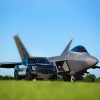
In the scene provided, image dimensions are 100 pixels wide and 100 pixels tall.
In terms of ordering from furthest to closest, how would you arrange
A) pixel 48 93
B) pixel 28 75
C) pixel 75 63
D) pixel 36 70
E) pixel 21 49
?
pixel 21 49 < pixel 75 63 < pixel 28 75 < pixel 36 70 < pixel 48 93

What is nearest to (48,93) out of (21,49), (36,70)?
(36,70)

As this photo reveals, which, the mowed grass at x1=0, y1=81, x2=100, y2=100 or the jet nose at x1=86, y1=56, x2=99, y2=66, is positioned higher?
the jet nose at x1=86, y1=56, x2=99, y2=66

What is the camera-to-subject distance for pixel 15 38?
131 ft

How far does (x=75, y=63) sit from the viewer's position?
88.4 ft

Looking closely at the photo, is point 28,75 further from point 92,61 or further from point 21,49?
point 21,49

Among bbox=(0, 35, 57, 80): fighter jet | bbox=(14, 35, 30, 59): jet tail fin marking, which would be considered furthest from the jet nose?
bbox=(14, 35, 30, 59): jet tail fin marking

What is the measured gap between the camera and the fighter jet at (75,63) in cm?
2529

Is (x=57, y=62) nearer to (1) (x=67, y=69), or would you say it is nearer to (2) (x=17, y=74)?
(1) (x=67, y=69)

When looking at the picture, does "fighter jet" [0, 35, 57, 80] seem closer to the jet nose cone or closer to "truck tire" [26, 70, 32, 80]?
"truck tire" [26, 70, 32, 80]

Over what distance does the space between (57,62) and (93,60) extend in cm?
487

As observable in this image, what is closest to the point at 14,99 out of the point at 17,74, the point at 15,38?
the point at 17,74

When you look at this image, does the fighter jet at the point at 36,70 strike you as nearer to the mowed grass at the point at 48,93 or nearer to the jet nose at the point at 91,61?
the jet nose at the point at 91,61

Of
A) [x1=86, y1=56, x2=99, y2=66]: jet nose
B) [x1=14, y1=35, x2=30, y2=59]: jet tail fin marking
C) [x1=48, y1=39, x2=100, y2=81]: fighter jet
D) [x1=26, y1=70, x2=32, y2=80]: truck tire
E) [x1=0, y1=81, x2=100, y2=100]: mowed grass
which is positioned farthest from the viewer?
[x1=14, y1=35, x2=30, y2=59]: jet tail fin marking

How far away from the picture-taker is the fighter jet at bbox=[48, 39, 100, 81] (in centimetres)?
2529
